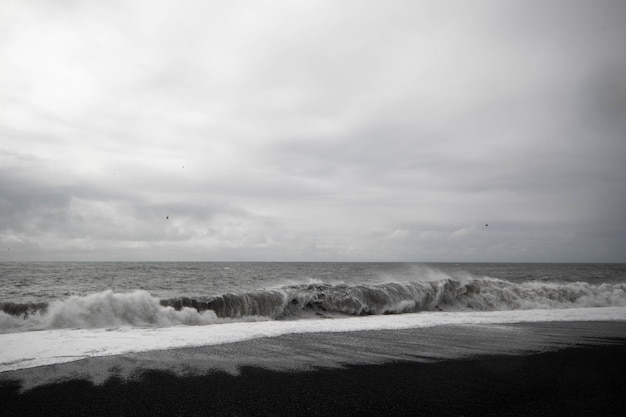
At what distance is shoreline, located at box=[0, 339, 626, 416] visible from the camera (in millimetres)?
4531

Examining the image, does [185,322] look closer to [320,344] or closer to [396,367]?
[320,344]

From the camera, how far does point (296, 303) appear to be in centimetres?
1677

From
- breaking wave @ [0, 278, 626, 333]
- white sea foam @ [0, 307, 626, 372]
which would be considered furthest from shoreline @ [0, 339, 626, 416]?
breaking wave @ [0, 278, 626, 333]

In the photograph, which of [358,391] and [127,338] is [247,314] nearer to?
[127,338]

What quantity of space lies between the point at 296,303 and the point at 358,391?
1179cm

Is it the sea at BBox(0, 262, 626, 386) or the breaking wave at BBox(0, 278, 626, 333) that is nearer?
the sea at BBox(0, 262, 626, 386)

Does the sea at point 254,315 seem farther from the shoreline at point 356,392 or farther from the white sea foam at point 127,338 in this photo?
A: the shoreline at point 356,392

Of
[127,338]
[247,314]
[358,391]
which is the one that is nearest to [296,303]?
[247,314]

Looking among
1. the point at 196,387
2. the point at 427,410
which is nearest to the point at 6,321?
the point at 196,387

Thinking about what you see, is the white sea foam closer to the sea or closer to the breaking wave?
the sea

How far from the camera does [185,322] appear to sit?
42.7 feet

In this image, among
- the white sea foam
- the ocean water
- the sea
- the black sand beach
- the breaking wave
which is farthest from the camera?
the breaking wave

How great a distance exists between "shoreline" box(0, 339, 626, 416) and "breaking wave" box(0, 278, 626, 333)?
7.04 meters

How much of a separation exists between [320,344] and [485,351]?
3577 mm
